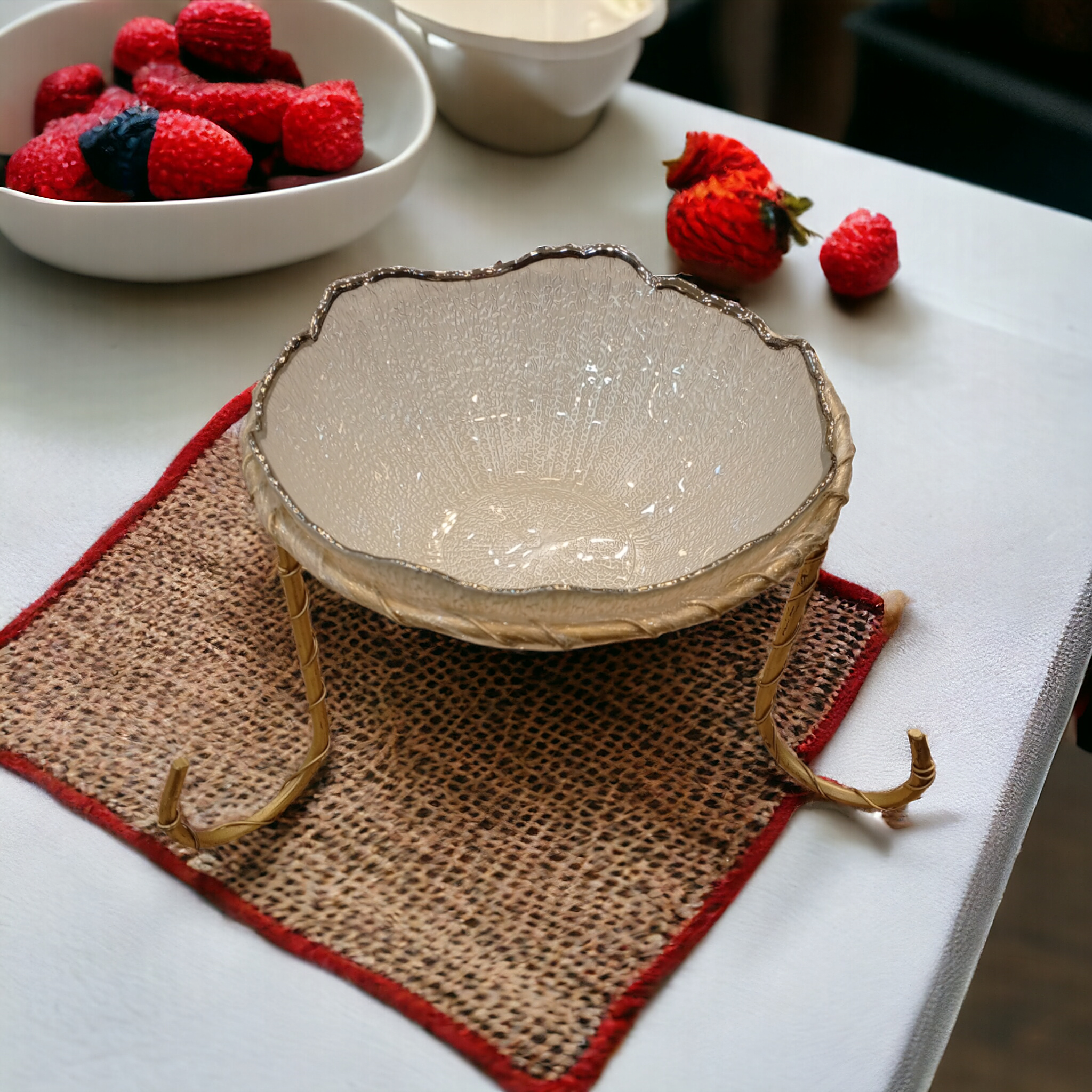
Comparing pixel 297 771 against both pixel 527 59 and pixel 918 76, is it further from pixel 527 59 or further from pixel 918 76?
pixel 918 76

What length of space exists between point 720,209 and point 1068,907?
548 millimetres

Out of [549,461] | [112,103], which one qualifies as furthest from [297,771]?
[112,103]

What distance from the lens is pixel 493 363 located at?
62 cm

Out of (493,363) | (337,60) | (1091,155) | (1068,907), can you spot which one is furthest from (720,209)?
(1068,907)

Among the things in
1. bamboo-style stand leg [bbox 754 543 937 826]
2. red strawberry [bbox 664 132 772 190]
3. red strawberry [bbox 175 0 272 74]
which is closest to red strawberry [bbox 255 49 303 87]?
red strawberry [bbox 175 0 272 74]

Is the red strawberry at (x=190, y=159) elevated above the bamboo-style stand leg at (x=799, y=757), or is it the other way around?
the red strawberry at (x=190, y=159)

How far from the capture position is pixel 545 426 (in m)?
0.62

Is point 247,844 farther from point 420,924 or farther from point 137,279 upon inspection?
point 137,279

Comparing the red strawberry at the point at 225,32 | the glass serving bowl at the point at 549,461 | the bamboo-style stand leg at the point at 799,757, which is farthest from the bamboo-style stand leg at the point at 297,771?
the red strawberry at the point at 225,32

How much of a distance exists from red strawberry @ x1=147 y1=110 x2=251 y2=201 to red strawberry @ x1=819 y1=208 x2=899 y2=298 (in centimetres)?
38

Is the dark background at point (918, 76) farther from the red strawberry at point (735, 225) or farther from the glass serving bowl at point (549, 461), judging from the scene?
the glass serving bowl at point (549, 461)

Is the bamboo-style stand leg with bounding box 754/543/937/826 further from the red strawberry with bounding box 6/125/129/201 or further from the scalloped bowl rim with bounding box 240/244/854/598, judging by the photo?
the red strawberry with bounding box 6/125/129/201

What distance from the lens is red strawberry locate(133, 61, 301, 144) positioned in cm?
72

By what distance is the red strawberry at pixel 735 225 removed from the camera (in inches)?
28.9
